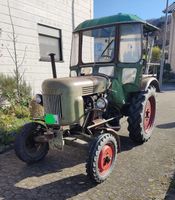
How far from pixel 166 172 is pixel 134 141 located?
1.20m

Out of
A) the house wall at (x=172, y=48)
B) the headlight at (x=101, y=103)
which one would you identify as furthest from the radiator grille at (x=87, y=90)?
the house wall at (x=172, y=48)

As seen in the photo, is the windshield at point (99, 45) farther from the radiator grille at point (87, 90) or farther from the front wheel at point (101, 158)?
the front wheel at point (101, 158)

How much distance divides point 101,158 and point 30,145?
1284mm

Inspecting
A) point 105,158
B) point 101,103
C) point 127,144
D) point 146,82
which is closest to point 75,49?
point 146,82

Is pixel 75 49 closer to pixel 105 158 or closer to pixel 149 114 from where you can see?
pixel 149 114

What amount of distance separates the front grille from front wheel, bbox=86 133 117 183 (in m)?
0.70

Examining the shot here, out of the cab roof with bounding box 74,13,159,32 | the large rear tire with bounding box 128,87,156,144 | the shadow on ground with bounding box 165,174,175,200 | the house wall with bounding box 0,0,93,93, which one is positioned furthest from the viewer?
the house wall with bounding box 0,0,93,93

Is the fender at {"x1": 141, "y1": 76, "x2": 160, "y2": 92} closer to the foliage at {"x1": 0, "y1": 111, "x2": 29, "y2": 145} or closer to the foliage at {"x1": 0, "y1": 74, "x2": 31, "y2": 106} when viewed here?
the foliage at {"x1": 0, "y1": 111, "x2": 29, "y2": 145}

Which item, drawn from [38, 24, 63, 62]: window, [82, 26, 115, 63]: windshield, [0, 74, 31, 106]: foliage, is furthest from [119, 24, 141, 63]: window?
[38, 24, 63, 62]: window

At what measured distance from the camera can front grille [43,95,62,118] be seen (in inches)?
138

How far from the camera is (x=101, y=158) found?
11.1 feet

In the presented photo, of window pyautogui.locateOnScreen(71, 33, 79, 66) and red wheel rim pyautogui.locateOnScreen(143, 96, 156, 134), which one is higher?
window pyautogui.locateOnScreen(71, 33, 79, 66)

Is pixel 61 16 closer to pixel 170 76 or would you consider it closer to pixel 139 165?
pixel 139 165

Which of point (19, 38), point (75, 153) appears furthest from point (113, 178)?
point (19, 38)
